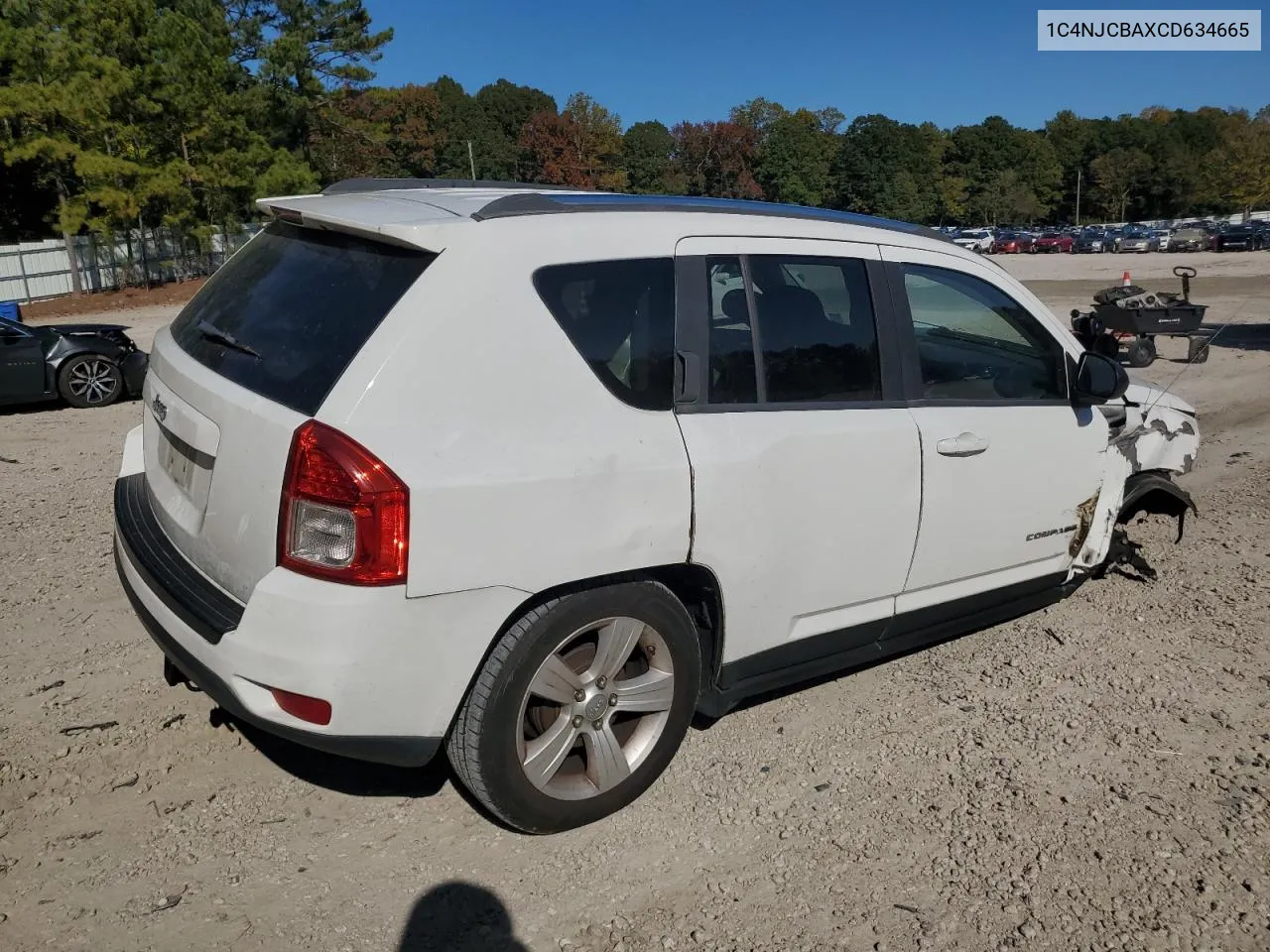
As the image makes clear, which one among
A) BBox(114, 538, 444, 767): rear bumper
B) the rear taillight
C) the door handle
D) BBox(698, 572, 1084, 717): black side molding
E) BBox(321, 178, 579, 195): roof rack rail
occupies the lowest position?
BBox(698, 572, 1084, 717): black side molding

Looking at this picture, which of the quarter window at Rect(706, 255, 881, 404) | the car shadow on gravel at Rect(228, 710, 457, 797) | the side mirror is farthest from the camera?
the side mirror

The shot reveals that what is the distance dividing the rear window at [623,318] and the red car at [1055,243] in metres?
65.5

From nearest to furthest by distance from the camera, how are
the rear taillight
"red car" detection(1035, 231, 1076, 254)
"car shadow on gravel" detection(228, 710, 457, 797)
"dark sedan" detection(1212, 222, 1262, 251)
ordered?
the rear taillight → "car shadow on gravel" detection(228, 710, 457, 797) → "dark sedan" detection(1212, 222, 1262, 251) → "red car" detection(1035, 231, 1076, 254)

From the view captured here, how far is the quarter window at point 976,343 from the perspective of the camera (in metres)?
3.80

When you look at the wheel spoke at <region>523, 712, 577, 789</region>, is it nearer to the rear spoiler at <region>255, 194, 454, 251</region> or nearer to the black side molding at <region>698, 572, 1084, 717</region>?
the black side molding at <region>698, 572, 1084, 717</region>

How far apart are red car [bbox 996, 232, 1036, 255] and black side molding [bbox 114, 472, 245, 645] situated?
66.1 m

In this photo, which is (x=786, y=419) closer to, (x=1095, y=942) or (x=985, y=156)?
(x=1095, y=942)

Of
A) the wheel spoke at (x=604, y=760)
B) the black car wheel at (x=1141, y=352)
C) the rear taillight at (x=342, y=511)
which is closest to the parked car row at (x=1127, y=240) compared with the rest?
the black car wheel at (x=1141, y=352)

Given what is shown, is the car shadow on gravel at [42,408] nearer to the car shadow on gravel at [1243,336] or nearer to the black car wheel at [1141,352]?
the black car wheel at [1141,352]

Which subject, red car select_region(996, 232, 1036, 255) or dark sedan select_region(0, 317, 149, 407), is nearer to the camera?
dark sedan select_region(0, 317, 149, 407)

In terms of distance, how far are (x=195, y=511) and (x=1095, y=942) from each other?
9.23 feet

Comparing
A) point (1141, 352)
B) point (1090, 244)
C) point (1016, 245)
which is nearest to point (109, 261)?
point (1141, 352)

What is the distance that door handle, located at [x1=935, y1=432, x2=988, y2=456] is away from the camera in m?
3.67

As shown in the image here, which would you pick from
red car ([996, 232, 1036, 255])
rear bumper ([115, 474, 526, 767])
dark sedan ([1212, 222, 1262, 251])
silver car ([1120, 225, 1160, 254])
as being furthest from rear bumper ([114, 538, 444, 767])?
red car ([996, 232, 1036, 255])
